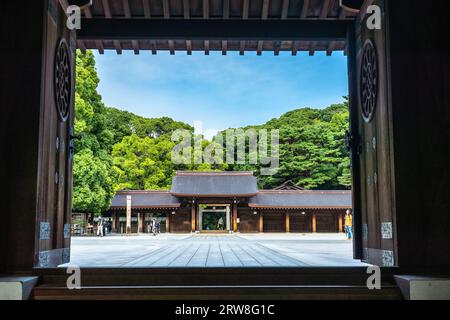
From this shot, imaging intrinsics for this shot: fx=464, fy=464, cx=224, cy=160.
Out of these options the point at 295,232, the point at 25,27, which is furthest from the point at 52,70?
the point at 295,232

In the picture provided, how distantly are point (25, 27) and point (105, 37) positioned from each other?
1673 millimetres

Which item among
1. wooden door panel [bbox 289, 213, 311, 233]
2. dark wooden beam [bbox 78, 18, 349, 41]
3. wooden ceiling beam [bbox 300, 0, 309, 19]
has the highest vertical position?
wooden ceiling beam [bbox 300, 0, 309, 19]

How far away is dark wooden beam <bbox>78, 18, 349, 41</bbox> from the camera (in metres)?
5.27

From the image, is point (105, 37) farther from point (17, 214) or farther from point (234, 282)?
point (234, 282)

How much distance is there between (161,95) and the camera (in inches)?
1780

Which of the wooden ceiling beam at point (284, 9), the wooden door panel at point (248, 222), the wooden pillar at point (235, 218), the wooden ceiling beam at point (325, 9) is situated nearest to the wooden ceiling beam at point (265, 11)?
the wooden ceiling beam at point (284, 9)

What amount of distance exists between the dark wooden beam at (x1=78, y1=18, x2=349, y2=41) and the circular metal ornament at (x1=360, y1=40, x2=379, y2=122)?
2.61 feet

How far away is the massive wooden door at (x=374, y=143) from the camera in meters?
3.76

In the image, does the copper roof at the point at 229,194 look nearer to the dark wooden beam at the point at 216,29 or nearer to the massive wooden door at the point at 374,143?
the dark wooden beam at the point at 216,29

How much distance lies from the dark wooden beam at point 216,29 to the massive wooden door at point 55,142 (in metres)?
0.40

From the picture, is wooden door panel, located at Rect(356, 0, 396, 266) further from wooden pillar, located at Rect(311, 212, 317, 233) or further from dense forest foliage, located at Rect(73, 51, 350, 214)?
wooden pillar, located at Rect(311, 212, 317, 233)

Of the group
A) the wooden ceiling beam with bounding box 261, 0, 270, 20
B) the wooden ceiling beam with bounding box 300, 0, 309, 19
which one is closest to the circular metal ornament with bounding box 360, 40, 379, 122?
the wooden ceiling beam with bounding box 300, 0, 309, 19

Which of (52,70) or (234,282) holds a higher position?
(52,70)
